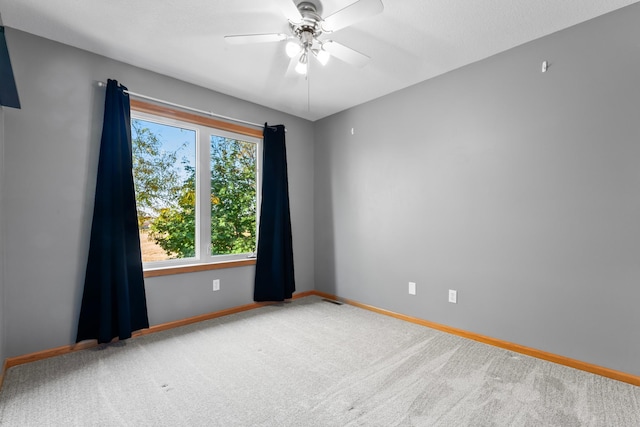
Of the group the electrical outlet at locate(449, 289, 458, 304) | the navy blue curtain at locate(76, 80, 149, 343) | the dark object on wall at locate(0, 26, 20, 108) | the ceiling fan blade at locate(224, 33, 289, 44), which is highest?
the ceiling fan blade at locate(224, 33, 289, 44)

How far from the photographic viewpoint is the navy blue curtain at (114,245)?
2496 mm

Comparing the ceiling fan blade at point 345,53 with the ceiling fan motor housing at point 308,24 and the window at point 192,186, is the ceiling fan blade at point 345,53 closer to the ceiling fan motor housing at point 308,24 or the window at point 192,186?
the ceiling fan motor housing at point 308,24

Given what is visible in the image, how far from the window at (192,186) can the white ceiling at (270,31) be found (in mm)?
533

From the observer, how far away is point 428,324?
3051 millimetres

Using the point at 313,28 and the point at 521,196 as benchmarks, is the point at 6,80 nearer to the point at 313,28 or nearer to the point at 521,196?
the point at 313,28

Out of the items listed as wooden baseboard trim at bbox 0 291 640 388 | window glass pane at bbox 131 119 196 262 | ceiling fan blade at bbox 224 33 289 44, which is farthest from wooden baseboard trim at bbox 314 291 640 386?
ceiling fan blade at bbox 224 33 289 44

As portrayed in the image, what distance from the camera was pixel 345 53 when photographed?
2.20 m

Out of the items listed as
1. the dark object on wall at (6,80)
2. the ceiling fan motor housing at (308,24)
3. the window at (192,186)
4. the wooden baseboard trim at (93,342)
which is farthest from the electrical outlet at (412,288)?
the dark object on wall at (6,80)

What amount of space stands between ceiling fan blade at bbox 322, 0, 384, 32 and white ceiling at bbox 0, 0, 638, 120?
0.24 m

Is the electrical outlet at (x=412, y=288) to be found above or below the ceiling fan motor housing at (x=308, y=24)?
below

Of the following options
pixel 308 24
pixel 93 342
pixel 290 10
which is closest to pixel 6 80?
pixel 290 10

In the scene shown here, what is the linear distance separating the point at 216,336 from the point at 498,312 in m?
2.51

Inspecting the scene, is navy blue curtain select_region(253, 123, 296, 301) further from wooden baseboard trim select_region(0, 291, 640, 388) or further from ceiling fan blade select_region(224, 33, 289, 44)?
ceiling fan blade select_region(224, 33, 289, 44)

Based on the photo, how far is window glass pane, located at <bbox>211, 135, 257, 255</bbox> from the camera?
3436 mm
